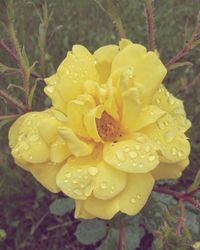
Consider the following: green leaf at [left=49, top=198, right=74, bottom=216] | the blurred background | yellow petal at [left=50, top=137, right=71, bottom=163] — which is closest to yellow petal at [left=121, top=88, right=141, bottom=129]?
yellow petal at [left=50, top=137, right=71, bottom=163]

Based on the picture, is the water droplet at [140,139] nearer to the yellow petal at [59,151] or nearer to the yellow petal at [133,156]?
the yellow petal at [133,156]

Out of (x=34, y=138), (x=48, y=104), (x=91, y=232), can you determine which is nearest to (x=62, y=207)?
(x=91, y=232)

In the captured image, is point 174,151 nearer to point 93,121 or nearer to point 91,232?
point 93,121

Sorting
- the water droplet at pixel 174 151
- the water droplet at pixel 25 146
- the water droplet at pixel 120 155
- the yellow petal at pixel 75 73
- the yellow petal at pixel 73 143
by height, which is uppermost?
the yellow petal at pixel 75 73

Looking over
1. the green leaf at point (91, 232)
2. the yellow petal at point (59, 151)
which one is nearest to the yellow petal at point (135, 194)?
the yellow petal at point (59, 151)

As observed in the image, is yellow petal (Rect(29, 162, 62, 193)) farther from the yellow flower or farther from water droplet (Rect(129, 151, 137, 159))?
water droplet (Rect(129, 151, 137, 159))

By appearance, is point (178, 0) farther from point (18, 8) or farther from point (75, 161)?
point (75, 161)

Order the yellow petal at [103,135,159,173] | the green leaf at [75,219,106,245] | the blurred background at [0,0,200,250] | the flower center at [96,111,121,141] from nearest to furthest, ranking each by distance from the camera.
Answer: the yellow petal at [103,135,159,173], the flower center at [96,111,121,141], the green leaf at [75,219,106,245], the blurred background at [0,0,200,250]
